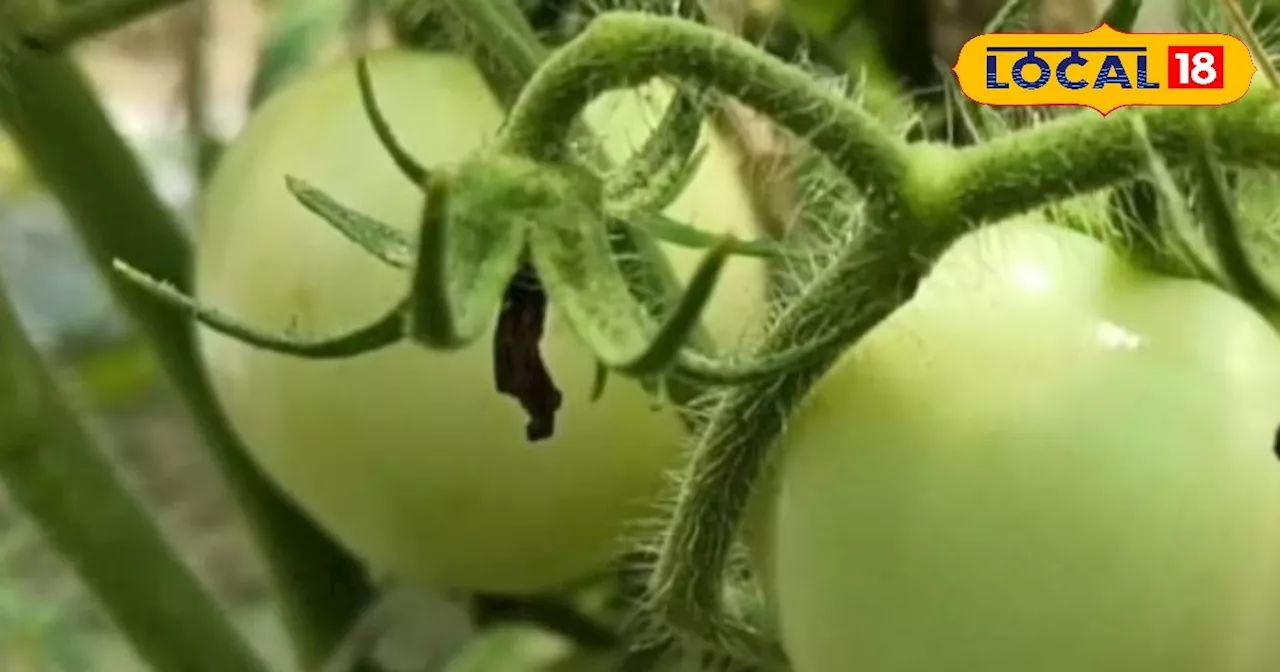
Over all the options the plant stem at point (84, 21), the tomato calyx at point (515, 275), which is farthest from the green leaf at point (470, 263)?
the plant stem at point (84, 21)

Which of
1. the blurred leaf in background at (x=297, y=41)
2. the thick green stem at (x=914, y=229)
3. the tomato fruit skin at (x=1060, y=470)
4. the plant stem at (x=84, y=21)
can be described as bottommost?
the tomato fruit skin at (x=1060, y=470)

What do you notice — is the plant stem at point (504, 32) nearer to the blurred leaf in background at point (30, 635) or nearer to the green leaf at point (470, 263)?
the green leaf at point (470, 263)

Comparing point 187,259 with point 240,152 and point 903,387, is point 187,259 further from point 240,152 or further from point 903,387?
point 903,387

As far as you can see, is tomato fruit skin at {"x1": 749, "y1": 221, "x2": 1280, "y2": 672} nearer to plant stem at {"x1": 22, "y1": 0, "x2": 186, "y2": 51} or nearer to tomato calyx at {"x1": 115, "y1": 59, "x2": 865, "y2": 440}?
tomato calyx at {"x1": 115, "y1": 59, "x2": 865, "y2": 440}

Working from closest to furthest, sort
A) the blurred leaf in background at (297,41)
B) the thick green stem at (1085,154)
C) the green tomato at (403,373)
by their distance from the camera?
1. the thick green stem at (1085,154)
2. the green tomato at (403,373)
3. the blurred leaf in background at (297,41)

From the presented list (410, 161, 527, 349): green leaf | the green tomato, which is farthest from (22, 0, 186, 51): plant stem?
(410, 161, 527, 349): green leaf

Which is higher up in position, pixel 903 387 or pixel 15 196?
pixel 15 196

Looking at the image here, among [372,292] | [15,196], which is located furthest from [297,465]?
[15,196]
